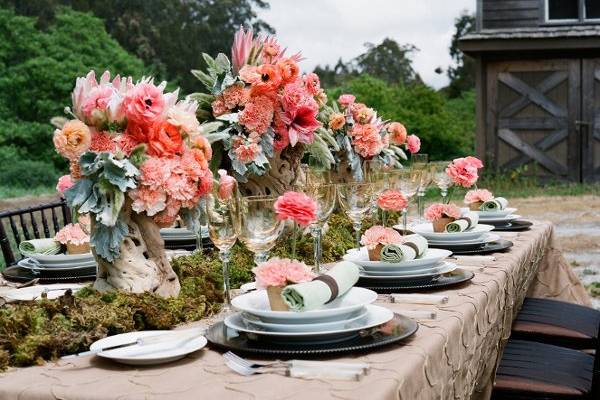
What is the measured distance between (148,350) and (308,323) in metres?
0.34

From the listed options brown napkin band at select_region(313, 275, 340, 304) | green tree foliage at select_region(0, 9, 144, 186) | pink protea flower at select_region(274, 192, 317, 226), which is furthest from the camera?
green tree foliage at select_region(0, 9, 144, 186)

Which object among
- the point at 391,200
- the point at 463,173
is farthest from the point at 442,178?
the point at 391,200

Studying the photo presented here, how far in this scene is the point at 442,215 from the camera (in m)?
3.49

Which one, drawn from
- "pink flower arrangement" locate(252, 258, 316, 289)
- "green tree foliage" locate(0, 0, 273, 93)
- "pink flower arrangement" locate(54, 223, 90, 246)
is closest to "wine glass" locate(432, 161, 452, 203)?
"pink flower arrangement" locate(54, 223, 90, 246)

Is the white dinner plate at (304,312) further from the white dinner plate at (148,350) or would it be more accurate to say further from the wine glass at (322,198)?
the wine glass at (322,198)

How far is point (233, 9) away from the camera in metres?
35.5

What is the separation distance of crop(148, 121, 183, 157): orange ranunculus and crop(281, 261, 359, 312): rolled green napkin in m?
0.54

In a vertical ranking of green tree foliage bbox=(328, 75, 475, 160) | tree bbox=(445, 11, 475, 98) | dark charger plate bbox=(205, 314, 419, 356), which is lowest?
dark charger plate bbox=(205, 314, 419, 356)

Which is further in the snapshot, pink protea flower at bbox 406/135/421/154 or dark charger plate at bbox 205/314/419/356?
pink protea flower at bbox 406/135/421/154

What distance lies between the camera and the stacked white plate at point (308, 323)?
68.9 inches

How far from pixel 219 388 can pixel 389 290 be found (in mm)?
1004

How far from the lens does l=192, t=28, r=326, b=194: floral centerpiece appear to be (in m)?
2.91

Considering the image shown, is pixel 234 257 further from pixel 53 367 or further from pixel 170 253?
pixel 53 367

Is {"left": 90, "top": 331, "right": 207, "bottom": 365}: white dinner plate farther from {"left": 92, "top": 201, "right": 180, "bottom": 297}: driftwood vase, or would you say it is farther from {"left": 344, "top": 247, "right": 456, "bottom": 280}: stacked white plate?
{"left": 344, "top": 247, "right": 456, "bottom": 280}: stacked white plate
